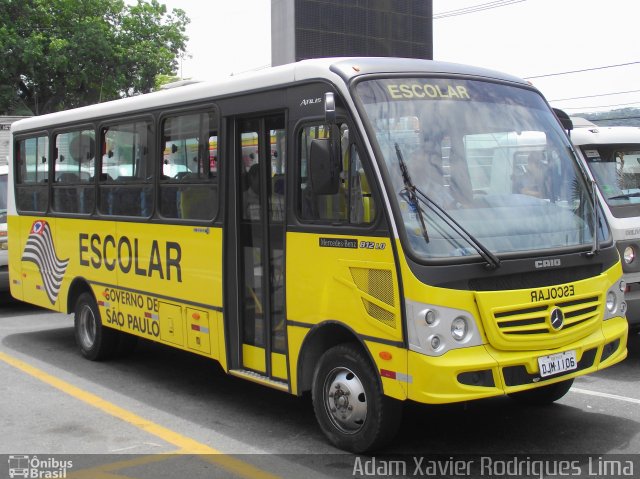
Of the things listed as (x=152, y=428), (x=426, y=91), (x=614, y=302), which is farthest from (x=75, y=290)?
(x=614, y=302)

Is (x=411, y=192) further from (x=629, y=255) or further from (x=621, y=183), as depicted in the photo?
(x=621, y=183)

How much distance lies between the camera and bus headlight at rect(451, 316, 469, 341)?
511 cm

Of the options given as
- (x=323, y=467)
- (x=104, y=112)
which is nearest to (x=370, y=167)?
(x=323, y=467)

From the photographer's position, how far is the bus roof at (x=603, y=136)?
28.4 feet

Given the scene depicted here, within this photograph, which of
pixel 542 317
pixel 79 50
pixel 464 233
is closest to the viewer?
pixel 464 233

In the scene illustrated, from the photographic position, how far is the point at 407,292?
5.15 m

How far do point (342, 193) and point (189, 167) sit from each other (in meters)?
2.19

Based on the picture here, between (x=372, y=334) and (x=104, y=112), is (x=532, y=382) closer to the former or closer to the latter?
(x=372, y=334)

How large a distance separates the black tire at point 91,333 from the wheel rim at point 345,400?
3.91 meters

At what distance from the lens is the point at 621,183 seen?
28.6 feet

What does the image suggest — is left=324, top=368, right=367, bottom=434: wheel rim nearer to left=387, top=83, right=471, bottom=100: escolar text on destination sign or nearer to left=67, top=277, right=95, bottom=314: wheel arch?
left=387, top=83, right=471, bottom=100: escolar text on destination sign

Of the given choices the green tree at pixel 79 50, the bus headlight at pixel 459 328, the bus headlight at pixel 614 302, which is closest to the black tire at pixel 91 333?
the bus headlight at pixel 459 328

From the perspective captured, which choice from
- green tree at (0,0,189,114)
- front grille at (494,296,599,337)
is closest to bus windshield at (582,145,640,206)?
front grille at (494,296,599,337)

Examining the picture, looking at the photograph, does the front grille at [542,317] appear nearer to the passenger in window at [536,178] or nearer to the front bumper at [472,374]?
the front bumper at [472,374]
